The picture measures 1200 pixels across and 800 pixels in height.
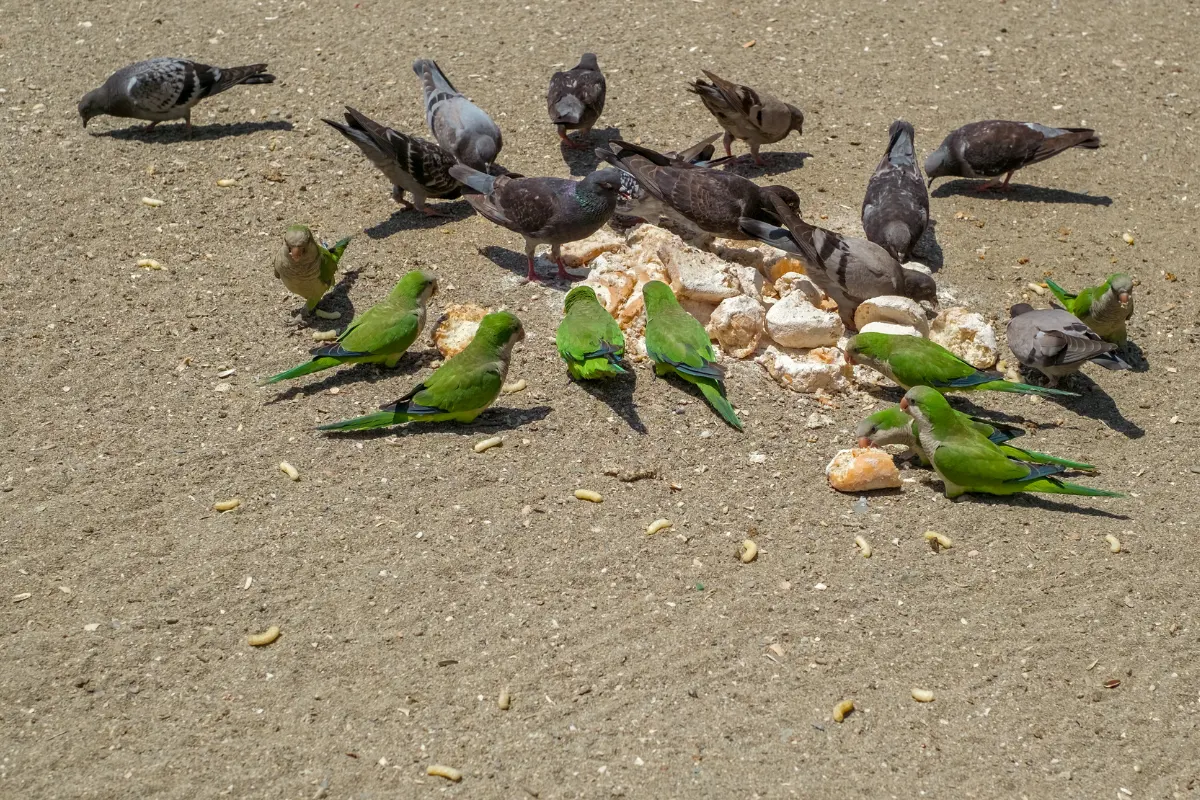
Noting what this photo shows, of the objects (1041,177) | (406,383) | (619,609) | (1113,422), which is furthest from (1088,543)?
(1041,177)

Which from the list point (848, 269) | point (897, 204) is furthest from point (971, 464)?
point (897, 204)

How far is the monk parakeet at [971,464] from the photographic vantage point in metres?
5.36

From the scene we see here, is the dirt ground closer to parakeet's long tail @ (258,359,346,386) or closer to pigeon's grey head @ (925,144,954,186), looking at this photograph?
parakeet's long tail @ (258,359,346,386)

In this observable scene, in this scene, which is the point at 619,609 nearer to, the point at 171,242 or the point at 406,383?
the point at 406,383

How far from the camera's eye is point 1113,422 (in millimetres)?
6414

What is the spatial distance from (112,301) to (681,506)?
4221mm

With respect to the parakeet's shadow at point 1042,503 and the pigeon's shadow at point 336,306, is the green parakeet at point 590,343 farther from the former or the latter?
the parakeet's shadow at point 1042,503

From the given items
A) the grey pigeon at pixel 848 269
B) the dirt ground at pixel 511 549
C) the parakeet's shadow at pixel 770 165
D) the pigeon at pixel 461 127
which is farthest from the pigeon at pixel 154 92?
the grey pigeon at pixel 848 269

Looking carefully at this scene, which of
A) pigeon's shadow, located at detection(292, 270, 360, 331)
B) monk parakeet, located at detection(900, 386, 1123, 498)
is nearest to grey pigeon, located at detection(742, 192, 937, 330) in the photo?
monk parakeet, located at detection(900, 386, 1123, 498)

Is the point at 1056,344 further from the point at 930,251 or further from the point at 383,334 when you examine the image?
the point at 383,334

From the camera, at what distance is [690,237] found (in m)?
7.89

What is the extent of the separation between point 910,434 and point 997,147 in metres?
4.15

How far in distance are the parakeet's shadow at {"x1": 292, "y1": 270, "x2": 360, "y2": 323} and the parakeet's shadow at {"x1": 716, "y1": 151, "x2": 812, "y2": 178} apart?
3710 mm

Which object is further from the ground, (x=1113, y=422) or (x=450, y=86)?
(x=450, y=86)
